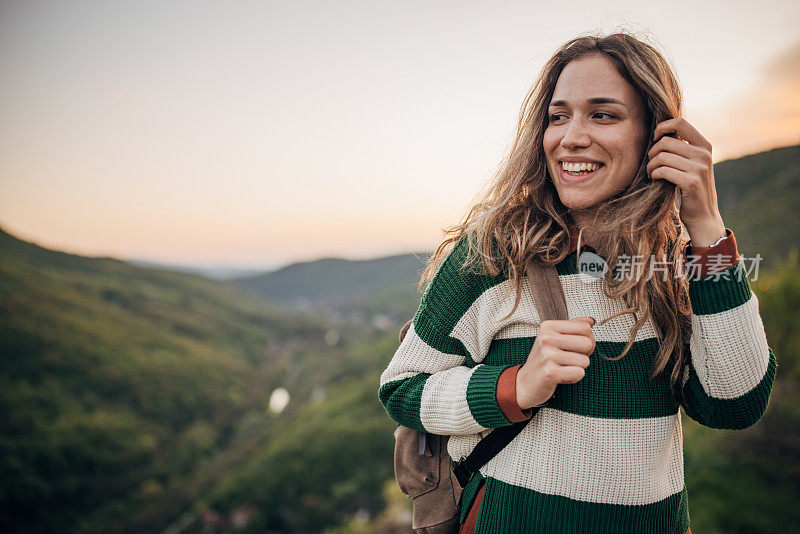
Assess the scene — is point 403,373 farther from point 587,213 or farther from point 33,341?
point 33,341

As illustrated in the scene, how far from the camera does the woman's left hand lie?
1.26 meters

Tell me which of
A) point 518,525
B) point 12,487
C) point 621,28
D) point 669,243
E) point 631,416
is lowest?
point 12,487

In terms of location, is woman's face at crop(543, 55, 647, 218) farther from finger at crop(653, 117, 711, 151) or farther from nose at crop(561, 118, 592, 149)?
finger at crop(653, 117, 711, 151)

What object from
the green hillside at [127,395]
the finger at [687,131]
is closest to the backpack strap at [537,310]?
the finger at [687,131]

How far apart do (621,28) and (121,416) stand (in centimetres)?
7332

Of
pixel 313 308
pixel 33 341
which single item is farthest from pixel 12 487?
pixel 313 308

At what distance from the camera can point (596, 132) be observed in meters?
1.44

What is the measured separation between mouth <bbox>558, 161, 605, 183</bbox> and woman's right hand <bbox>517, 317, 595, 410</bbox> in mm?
473

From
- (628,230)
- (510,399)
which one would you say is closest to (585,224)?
(628,230)

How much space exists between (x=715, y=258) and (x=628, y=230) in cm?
24

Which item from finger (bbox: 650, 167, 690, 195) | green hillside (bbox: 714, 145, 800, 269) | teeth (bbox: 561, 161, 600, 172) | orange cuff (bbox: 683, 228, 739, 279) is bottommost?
orange cuff (bbox: 683, 228, 739, 279)

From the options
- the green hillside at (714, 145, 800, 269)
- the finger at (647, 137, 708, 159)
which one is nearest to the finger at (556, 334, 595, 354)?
the finger at (647, 137, 708, 159)

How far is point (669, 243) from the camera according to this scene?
1562 mm

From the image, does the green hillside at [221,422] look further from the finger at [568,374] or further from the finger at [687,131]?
the finger at [568,374]
